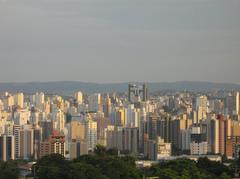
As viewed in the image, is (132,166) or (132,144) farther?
(132,144)

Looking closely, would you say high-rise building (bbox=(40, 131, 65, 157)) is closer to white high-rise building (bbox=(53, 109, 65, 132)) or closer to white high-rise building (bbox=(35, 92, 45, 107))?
white high-rise building (bbox=(53, 109, 65, 132))

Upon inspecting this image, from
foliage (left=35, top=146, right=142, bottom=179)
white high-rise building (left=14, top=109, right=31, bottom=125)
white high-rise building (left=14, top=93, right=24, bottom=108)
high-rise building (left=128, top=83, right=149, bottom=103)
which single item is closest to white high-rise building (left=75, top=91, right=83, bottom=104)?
high-rise building (left=128, top=83, right=149, bottom=103)

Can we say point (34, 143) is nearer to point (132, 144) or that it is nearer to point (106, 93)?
point (132, 144)

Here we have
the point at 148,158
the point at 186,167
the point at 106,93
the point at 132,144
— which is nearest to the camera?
the point at 186,167

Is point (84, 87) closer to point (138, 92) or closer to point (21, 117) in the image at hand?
point (138, 92)

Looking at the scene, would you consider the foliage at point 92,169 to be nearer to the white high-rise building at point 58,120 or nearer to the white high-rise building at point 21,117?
the white high-rise building at point 58,120

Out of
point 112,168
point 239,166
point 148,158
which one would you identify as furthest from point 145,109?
point 112,168

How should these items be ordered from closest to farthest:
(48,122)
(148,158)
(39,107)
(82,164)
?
1. (82,164)
2. (148,158)
3. (48,122)
4. (39,107)

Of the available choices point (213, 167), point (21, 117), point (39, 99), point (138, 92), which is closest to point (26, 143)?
point (21, 117)

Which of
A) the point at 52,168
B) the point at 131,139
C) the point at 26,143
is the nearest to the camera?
the point at 52,168
